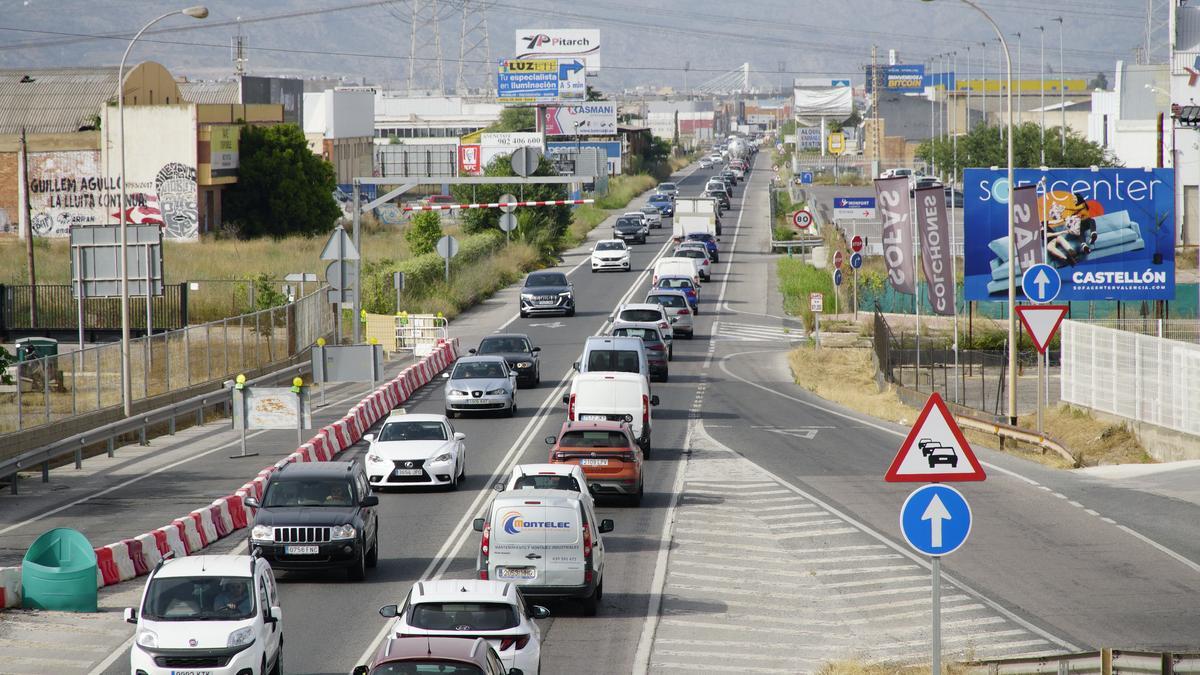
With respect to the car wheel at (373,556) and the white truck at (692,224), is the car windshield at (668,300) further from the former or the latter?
the car wheel at (373,556)

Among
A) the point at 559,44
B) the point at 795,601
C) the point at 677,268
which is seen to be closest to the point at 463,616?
the point at 795,601

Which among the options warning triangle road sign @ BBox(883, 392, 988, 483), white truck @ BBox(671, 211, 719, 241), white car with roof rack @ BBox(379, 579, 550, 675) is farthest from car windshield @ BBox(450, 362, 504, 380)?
white truck @ BBox(671, 211, 719, 241)

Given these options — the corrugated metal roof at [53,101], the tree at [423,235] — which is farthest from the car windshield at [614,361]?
the corrugated metal roof at [53,101]

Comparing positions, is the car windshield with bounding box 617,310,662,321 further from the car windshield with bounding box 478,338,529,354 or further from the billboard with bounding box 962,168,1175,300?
the billboard with bounding box 962,168,1175,300

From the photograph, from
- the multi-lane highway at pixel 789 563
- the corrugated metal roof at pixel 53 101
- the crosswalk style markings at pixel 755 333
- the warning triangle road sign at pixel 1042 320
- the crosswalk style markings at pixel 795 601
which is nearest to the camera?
the crosswalk style markings at pixel 795 601

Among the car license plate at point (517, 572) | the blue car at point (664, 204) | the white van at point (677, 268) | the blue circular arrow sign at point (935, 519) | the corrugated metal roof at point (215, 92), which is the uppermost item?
the corrugated metal roof at point (215, 92)

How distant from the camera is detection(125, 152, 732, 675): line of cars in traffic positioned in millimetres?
13734

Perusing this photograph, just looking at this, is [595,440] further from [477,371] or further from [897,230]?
[897,230]

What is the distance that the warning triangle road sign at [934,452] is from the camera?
12.0 meters

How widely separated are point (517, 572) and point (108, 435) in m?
16.1

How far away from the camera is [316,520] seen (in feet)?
62.6

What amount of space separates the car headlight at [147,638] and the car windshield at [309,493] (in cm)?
553

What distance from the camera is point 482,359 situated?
36.1 metres

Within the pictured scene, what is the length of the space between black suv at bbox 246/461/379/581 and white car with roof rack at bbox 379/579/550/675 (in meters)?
5.11
